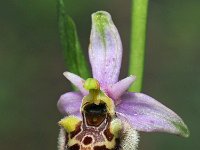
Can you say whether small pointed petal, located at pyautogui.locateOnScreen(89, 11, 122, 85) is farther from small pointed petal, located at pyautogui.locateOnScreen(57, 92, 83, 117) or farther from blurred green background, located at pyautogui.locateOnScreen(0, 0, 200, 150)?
blurred green background, located at pyautogui.locateOnScreen(0, 0, 200, 150)

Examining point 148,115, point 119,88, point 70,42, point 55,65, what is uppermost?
point 70,42

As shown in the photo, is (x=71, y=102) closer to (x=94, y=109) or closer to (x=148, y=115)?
(x=94, y=109)

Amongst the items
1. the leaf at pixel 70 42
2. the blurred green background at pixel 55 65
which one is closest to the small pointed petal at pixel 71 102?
the leaf at pixel 70 42

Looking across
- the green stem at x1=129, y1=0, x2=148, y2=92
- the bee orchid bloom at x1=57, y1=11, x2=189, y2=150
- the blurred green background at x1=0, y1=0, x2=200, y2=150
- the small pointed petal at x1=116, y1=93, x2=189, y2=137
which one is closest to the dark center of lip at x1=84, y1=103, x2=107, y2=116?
the bee orchid bloom at x1=57, y1=11, x2=189, y2=150

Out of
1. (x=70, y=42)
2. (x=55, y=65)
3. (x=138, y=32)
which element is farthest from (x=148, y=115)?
(x=55, y=65)

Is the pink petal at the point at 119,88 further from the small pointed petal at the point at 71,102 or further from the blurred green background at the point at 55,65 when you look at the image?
the blurred green background at the point at 55,65

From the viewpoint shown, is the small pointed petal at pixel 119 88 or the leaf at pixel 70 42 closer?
the small pointed petal at pixel 119 88

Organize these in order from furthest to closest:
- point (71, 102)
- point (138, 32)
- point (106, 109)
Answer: point (138, 32)
point (71, 102)
point (106, 109)
